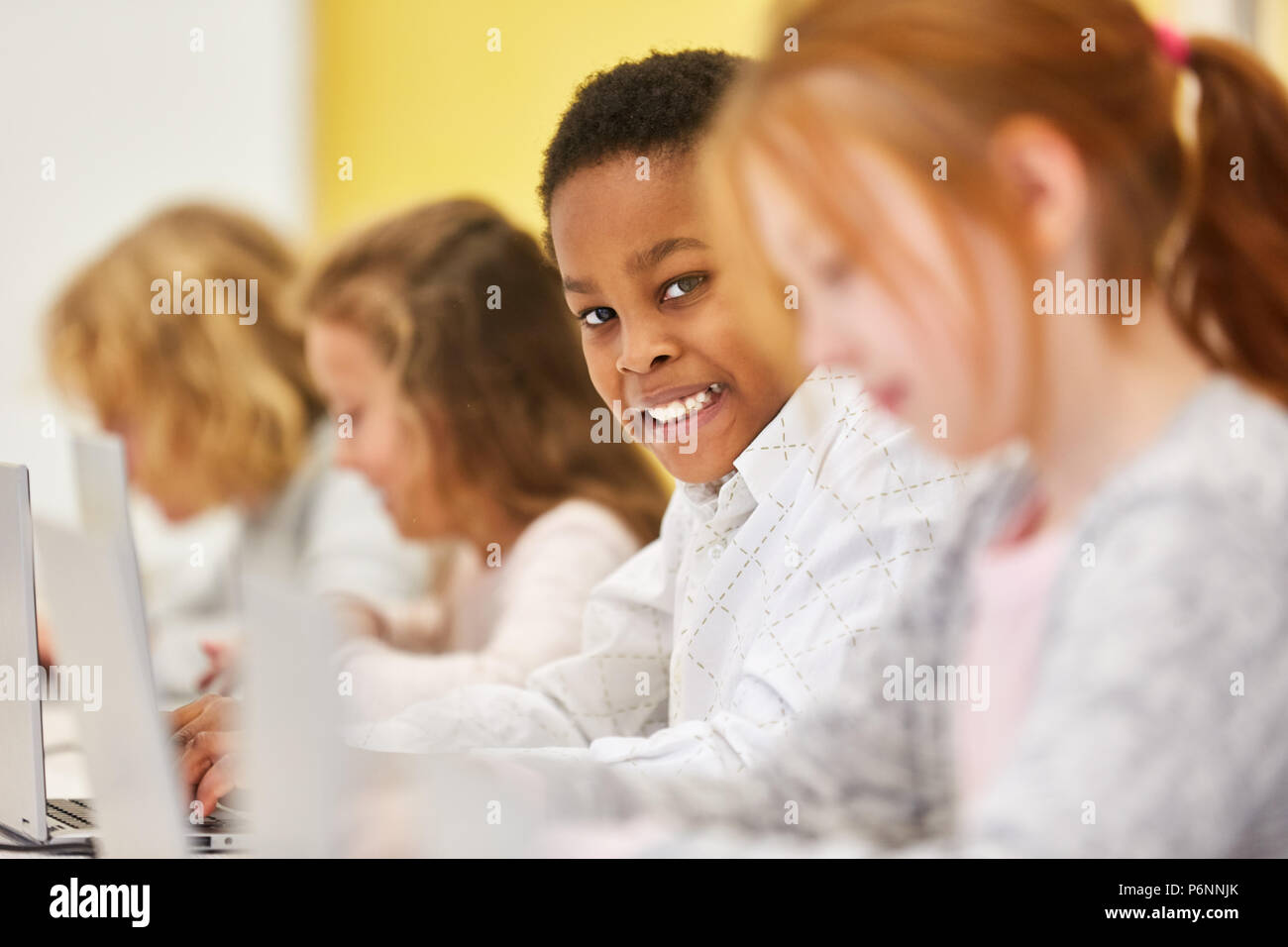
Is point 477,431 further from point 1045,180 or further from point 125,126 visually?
point 125,126

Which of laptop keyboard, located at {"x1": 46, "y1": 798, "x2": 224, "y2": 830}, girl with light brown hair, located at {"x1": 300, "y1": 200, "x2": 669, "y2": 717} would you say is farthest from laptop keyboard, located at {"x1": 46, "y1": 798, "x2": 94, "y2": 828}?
girl with light brown hair, located at {"x1": 300, "y1": 200, "x2": 669, "y2": 717}

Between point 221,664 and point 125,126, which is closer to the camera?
point 221,664

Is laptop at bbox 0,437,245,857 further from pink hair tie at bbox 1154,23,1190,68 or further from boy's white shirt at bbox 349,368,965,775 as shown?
pink hair tie at bbox 1154,23,1190,68

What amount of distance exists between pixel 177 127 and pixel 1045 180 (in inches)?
→ 83.4

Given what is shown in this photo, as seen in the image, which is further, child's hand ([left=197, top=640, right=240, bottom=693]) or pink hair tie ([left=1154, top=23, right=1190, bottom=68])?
child's hand ([left=197, top=640, right=240, bottom=693])

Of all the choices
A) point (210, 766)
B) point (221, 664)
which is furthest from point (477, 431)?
point (210, 766)

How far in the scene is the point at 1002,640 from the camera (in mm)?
514

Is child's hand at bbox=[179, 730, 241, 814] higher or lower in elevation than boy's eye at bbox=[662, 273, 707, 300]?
lower

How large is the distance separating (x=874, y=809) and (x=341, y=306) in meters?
1.10

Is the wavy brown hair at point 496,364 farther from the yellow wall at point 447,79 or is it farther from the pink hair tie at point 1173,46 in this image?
the pink hair tie at point 1173,46

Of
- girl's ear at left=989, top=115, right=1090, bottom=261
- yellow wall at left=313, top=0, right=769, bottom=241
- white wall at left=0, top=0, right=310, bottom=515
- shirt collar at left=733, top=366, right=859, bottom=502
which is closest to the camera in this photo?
girl's ear at left=989, top=115, right=1090, bottom=261

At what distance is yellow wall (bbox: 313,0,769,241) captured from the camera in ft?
4.48

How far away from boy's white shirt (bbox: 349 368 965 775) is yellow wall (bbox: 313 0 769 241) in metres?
0.43
